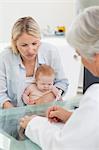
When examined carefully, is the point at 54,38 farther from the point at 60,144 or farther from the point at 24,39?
the point at 60,144

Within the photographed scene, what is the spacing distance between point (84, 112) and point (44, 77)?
0.73m

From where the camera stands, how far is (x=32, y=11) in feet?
8.16

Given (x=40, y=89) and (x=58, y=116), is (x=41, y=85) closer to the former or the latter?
(x=40, y=89)

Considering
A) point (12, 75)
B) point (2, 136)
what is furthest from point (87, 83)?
point (2, 136)

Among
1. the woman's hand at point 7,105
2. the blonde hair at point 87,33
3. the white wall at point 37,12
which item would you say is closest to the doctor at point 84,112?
the blonde hair at point 87,33

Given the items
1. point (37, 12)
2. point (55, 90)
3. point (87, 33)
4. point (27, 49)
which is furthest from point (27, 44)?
point (37, 12)

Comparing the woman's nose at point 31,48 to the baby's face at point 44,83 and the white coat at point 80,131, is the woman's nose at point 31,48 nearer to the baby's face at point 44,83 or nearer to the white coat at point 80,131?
the baby's face at point 44,83

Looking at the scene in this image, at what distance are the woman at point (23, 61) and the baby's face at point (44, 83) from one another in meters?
0.04

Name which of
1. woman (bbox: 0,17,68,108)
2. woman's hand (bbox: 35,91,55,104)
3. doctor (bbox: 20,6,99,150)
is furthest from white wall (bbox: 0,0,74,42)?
doctor (bbox: 20,6,99,150)

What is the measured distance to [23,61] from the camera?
153cm

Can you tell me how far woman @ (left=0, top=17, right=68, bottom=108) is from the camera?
4.70ft

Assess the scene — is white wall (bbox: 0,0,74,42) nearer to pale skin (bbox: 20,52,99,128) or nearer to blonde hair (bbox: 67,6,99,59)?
pale skin (bbox: 20,52,99,128)

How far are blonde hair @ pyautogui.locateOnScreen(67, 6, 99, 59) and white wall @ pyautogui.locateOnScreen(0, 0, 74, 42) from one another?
1.55m

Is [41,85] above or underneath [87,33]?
underneath
